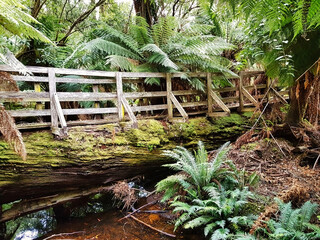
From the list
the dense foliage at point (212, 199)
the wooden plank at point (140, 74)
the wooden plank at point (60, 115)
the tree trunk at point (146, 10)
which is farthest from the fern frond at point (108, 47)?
the dense foliage at point (212, 199)

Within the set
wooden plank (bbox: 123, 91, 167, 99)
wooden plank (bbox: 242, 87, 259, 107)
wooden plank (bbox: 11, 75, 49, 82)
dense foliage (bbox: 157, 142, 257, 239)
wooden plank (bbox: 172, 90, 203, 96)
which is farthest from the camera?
wooden plank (bbox: 242, 87, 259, 107)

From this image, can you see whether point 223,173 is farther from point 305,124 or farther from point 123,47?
point 123,47

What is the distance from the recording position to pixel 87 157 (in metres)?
3.77

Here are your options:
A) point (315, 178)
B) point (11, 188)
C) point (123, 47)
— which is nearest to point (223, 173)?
point (315, 178)

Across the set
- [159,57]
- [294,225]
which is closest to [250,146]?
[294,225]

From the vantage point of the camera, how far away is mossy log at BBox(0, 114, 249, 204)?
10.8ft

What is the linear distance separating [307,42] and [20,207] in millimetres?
5262

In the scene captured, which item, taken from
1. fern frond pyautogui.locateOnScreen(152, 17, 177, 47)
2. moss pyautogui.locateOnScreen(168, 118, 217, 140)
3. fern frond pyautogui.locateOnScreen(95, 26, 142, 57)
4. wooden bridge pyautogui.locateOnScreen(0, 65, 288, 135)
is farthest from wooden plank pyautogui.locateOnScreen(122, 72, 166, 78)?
moss pyautogui.locateOnScreen(168, 118, 217, 140)

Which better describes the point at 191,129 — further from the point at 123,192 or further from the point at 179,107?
the point at 123,192

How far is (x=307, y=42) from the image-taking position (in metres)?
2.66

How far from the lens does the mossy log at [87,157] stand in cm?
330

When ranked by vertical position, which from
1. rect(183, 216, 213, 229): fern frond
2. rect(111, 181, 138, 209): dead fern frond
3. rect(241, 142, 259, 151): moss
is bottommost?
rect(111, 181, 138, 209): dead fern frond

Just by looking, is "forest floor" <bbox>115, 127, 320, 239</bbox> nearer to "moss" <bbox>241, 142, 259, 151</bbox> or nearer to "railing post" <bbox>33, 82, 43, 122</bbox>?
"moss" <bbox>241, 142, 259, 151</bbox>

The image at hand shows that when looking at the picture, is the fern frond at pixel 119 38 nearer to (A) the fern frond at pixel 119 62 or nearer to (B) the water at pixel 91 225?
(A) the fern frond at pixel 119 62
